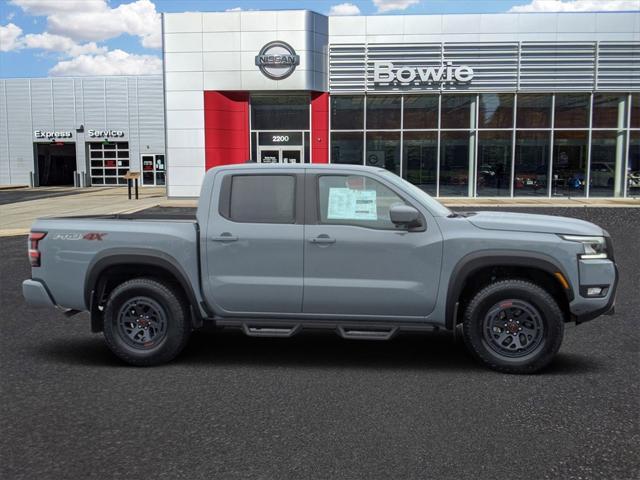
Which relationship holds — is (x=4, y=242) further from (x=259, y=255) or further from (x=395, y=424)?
(x=395, y=424)

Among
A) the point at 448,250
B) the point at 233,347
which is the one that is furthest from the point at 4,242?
the point at 448,250

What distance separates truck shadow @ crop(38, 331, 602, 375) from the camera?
5734 millimetres

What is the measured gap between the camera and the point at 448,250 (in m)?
5.37

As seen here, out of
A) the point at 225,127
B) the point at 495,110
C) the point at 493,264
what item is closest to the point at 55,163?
the point at 225,127

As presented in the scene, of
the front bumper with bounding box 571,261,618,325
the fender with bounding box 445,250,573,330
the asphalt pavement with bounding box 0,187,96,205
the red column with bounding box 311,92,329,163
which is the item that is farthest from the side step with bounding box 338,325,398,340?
the asphalt pavement with bounding box 0,187,96,205

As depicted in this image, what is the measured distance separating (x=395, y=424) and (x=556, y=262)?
2.03m

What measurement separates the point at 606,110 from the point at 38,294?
92.3 ft

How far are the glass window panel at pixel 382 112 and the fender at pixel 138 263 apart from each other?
24011 mm

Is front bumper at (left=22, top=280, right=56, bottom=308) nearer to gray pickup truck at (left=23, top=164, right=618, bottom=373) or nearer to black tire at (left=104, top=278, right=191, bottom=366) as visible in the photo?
gray pickup truck at (left=23, top=164, right=618, bottom=373)

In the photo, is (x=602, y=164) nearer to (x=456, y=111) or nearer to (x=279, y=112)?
(x=456, y=111)

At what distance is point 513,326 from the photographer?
212 inches

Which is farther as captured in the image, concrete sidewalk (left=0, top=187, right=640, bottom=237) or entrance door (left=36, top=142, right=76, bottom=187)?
entrance door (left=36, top=142, right=76, bottom=187)

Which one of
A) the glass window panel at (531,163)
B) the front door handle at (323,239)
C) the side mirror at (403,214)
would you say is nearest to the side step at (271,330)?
the front door handle at (323,239)

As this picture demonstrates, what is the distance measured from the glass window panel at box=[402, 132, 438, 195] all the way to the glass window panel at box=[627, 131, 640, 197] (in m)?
8.79
